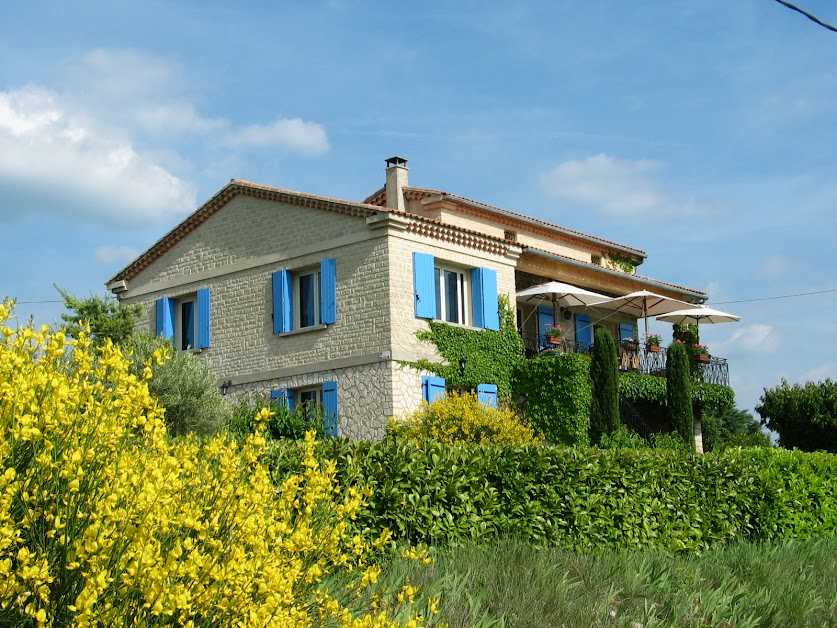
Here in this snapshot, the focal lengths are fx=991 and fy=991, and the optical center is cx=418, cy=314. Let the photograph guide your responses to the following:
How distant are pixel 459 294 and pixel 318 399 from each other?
3888 mm

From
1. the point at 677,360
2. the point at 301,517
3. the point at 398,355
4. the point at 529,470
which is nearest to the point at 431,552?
the point at 529,470

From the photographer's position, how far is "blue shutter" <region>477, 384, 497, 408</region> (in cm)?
2109

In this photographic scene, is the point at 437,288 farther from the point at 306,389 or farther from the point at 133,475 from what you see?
the point at 133,475

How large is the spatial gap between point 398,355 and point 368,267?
6.37ft

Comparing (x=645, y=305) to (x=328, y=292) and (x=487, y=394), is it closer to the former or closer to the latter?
(x=487, y=394)

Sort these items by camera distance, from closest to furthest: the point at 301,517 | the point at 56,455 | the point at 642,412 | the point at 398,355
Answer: the point at 56,455, the point at 301,517, the point at 398,355, the point at 642,412

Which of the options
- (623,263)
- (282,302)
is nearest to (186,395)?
(282,302)

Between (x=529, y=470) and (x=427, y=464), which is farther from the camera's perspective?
(x=529, y=470)

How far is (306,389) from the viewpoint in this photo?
21.3 metres

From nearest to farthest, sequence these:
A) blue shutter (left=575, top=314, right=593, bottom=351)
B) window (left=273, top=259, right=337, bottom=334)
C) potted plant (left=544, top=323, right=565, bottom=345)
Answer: window (left=273, top=259, right=337, bottom=334)
potted plant (left=544, top=323, right=565, bottom=345)
blue shutter (left=575, top=314, right=593, bottom=351)

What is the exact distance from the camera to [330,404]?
2044cm

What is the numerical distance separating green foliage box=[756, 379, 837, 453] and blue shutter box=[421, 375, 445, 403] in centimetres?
1287

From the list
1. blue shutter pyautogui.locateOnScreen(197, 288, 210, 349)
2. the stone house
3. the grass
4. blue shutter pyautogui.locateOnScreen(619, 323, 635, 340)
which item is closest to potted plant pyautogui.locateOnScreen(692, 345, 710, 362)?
blue shutter pyautogui.locateOnScreen(619, 323, 635, 340)

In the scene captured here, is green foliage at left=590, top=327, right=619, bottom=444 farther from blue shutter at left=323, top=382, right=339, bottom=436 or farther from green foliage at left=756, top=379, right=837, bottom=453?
green foliage at left=756, top=379, right=837, bottom=453
